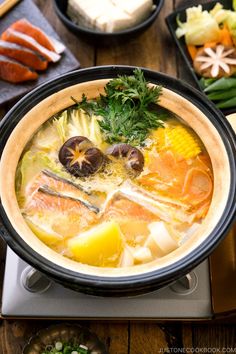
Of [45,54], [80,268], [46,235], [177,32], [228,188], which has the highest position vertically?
[177,32]

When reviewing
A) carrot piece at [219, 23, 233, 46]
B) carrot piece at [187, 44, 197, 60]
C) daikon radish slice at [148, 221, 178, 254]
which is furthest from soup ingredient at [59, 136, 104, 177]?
carrot piece at [219, 23, 233, 46]

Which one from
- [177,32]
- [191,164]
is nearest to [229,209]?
[191,164]

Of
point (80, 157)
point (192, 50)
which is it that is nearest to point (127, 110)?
point (80, 157)

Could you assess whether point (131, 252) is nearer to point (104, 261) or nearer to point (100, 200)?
point (104, 261)

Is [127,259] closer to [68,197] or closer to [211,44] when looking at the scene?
[68,197]

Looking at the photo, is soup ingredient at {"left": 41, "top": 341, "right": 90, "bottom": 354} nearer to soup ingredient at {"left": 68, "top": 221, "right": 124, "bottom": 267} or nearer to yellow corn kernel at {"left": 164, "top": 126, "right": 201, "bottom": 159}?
soup ingredient at {"left": 68, "top": 221, "right": 124, "bottom": 267}

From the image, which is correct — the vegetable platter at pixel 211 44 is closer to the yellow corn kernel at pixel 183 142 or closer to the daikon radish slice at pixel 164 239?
the yellow corn kernel at pixel 183 142
